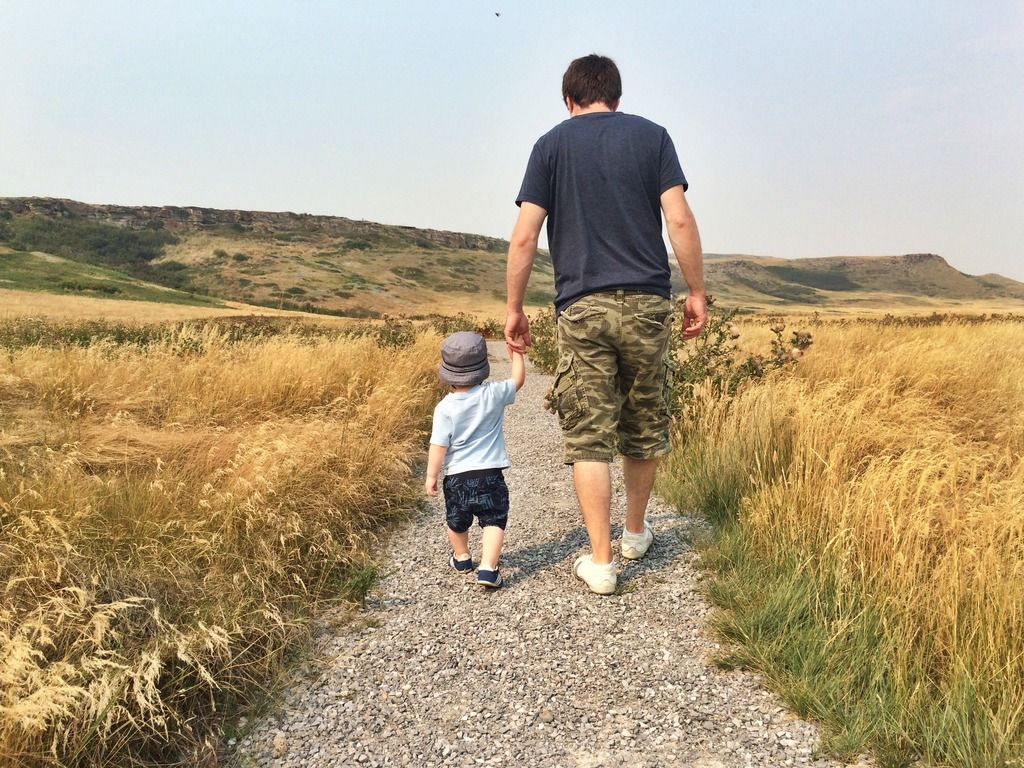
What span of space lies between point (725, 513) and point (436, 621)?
2140mm

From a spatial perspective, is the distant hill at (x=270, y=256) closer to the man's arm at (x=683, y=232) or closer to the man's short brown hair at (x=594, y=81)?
the man's short brown hair at (x=594, y=81)

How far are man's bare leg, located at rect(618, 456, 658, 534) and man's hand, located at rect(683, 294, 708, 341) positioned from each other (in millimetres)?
797

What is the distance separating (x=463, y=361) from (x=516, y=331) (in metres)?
0.39

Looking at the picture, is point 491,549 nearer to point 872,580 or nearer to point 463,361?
point 463,361

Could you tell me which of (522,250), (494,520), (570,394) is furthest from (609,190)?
(494,520)

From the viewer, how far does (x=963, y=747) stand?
1.78 metres

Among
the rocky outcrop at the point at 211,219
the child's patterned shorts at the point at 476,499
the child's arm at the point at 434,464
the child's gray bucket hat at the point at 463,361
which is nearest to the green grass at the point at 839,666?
the child's patterned shorts at the point at 476,499

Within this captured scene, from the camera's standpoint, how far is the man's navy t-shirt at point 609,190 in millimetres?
3080

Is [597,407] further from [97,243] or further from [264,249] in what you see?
[97,243]

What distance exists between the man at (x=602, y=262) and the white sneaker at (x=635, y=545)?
359mm

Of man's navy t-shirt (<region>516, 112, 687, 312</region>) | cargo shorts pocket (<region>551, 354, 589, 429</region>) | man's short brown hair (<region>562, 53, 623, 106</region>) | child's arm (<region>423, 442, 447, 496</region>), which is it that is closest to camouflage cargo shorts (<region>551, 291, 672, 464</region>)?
cargo shorts pocket (<region>551, 354, 589, 429</region>)

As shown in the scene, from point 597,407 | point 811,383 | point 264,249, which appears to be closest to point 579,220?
point 597,407

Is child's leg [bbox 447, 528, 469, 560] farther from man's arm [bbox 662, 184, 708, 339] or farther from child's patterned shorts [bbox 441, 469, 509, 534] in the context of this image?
man's arm [bbox 662, 184, 708, 339]

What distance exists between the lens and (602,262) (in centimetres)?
311
